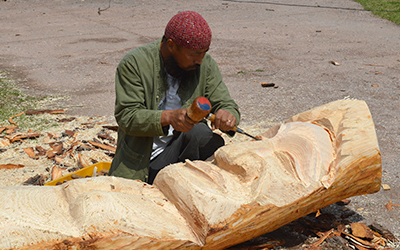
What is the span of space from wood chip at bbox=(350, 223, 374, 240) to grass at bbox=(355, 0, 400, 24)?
8.17 metres

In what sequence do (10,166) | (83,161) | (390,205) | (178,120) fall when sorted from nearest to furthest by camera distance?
(178,120)
(390,205)
(10,166)
(83,161)

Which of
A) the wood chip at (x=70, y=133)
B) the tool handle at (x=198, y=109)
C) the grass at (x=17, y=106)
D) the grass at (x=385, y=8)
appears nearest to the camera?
the tool handle at (x=198, y=109)

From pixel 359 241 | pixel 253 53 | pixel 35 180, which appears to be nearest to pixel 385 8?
pixel 253 53

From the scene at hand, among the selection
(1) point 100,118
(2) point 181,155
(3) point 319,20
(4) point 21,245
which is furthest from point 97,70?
(3) point 319,20

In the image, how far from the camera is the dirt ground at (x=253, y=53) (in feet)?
15.3

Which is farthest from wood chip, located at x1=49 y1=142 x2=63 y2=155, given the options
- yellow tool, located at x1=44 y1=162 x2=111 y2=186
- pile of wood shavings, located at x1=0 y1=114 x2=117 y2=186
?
yellow tool, located at x1=44 y1=162 x2=111 y2=186

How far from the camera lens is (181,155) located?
2629 millimetres

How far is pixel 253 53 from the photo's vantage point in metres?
7.03

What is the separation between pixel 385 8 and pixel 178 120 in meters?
10.5

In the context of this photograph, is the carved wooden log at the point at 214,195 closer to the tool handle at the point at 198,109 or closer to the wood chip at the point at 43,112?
the tool handle at the point at 198,109

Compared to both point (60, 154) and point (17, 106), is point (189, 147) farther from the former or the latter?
point (17, 106)

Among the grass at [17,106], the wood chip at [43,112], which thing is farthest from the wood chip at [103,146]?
the wood chip at [43,112]

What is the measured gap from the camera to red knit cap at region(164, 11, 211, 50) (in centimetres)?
222

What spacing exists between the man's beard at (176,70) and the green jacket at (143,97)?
34mm
